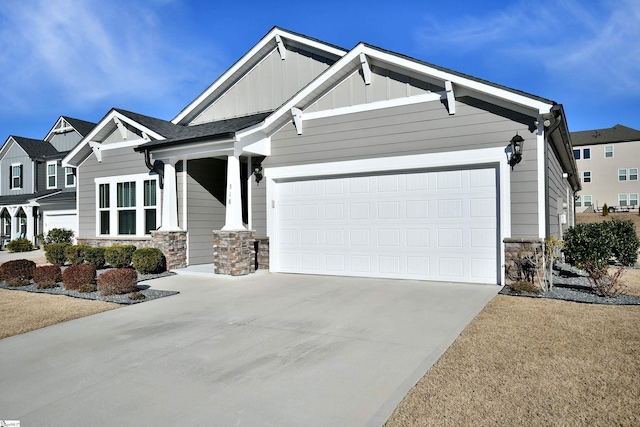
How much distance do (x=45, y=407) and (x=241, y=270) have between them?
686 cm

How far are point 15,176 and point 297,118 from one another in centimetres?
2475

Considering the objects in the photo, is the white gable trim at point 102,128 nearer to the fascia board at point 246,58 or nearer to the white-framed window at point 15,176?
the fascia board at point 246,58

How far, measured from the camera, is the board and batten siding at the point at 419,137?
8367mm

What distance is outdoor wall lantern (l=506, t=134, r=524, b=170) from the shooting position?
8.24m

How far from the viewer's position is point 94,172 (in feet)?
47.8

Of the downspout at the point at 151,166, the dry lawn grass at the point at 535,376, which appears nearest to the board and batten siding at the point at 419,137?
the dry lawn grass at the point at 535,376

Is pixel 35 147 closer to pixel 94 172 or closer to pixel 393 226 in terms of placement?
pixel 94 172

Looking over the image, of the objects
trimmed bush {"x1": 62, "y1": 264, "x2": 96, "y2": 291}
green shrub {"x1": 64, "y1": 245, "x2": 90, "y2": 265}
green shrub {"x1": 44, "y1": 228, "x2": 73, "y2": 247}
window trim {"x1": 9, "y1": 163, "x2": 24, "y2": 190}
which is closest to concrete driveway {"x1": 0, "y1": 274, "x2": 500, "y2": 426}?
trimmed bush {"x1": 62, "y1": 264, "x2": 96, "y2": 291}

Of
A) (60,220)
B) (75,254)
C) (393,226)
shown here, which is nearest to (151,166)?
(75,254)

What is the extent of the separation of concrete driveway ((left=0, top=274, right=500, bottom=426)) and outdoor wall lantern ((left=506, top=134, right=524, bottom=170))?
106 inches

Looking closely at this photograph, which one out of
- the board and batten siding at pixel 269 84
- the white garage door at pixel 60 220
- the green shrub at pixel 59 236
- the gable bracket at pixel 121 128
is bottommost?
the green shrub at pixel 59 236

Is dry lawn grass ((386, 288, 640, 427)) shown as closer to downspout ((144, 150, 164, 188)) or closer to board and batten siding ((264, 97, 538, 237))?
board and batten siding ((264, 97, 538, 237))

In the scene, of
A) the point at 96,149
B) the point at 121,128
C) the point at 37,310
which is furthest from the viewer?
the point at 96,149

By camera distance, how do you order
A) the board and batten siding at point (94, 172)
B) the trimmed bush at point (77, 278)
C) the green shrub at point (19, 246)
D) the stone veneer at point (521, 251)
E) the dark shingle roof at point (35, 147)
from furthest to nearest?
the dark shingle roof at point (35, 147) → the green shrub at point (19, 246) → the board and batten siding at point (94, 172) → the trimmed bush at point (77, 278) → the stone veneer at point (521, 251)
